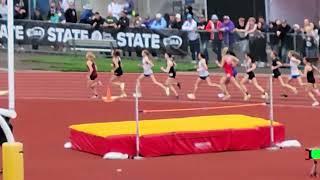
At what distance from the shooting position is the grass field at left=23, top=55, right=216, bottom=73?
28.4m

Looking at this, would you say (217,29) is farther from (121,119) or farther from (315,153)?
(315,153)

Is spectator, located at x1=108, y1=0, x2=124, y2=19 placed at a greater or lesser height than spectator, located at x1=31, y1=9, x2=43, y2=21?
greater

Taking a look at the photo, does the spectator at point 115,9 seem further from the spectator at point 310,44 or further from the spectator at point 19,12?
the spectator at point 310,44

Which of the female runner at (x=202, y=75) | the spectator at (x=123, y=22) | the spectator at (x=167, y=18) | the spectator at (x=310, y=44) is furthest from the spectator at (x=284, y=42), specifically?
the spectator at (x=123, y=22)

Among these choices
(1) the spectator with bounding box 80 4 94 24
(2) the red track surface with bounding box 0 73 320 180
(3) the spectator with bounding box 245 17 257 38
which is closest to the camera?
(2) the red track surface with bounding box 0 73 320 180

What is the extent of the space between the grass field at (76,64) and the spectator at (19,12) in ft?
5.82

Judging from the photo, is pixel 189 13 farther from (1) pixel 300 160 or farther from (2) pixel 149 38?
(1) pixel 300 160

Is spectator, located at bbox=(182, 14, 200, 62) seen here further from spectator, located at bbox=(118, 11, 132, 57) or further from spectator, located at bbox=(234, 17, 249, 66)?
spectator, located at bbox=(118, 11, 132, 57)

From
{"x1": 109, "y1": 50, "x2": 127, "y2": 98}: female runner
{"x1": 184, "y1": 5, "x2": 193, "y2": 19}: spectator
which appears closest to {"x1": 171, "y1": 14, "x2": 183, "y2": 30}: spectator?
{"x1": 184, "y1": 5, "x2": 193, "y2": 19}: spectator

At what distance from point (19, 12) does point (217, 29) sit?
23.7 feet

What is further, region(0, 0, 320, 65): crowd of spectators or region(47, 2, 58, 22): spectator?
region(47, 2, 58, 22): spectator

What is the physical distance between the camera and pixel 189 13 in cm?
3136

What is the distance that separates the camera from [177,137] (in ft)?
49.4

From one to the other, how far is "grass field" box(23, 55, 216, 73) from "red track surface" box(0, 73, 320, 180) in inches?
29.3
